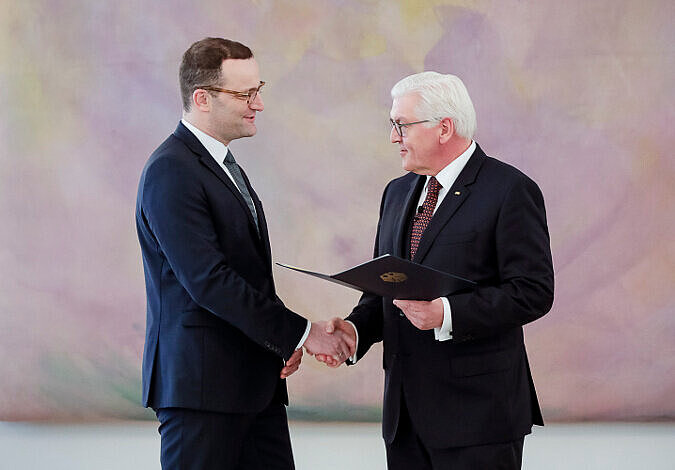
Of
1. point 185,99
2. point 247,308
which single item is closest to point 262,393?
point 247,308

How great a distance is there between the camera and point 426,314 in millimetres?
2262

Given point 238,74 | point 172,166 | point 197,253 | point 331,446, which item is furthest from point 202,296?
point 331,446

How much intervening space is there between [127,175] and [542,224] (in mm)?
3005

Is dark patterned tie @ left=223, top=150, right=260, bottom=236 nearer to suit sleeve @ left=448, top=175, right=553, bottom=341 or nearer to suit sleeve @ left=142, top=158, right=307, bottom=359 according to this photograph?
suit sleeve @ left=142, top=158, right=307, bottom=359

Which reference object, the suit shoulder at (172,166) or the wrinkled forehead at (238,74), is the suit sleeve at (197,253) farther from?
the wrinkled forehead at (238,74)

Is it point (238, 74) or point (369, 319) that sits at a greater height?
point (238, 74)

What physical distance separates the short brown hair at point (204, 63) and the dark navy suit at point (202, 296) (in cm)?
18

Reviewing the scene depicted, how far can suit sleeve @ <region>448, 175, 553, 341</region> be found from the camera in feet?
7.40

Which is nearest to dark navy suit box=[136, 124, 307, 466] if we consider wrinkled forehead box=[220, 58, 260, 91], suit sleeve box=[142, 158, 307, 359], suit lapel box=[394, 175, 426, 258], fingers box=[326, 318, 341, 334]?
suit sleeve box=[142, 158, 307, 359]

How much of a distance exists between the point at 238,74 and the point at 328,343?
86 cm

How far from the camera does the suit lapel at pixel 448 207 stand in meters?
2.37

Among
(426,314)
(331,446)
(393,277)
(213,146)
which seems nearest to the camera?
(393,277)

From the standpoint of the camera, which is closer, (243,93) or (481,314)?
(481,314)

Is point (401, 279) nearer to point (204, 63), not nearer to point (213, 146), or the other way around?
point (213, 146)
